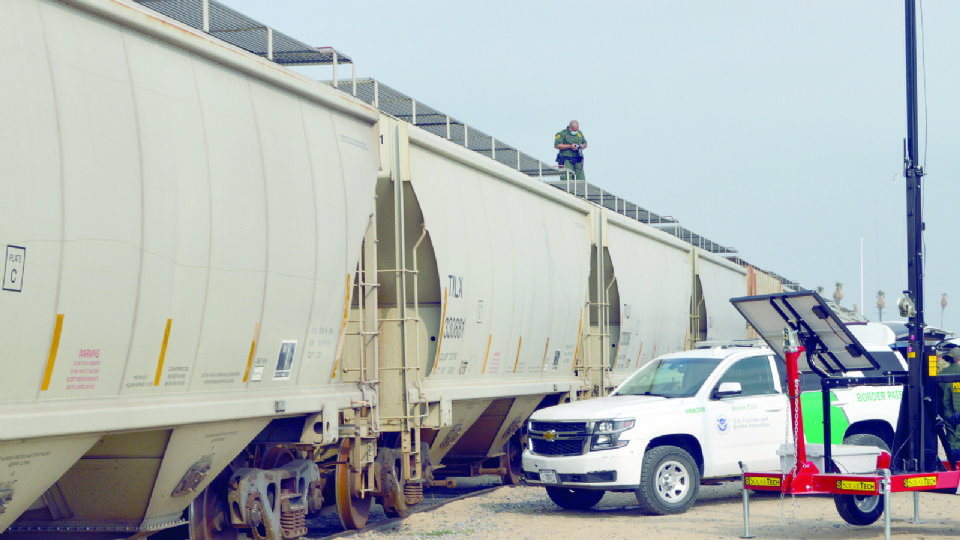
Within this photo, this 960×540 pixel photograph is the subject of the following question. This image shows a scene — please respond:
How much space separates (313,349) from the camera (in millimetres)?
8680

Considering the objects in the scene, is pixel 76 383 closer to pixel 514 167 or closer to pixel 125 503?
pixel 125 503

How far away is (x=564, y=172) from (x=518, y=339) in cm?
413

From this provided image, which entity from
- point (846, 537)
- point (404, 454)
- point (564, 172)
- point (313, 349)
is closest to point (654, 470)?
point (846, 537)

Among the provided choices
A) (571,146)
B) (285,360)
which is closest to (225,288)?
(285,360)

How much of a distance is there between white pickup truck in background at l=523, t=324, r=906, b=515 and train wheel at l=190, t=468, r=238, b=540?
4.47 metres

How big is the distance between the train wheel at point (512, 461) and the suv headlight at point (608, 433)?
3.22 meters

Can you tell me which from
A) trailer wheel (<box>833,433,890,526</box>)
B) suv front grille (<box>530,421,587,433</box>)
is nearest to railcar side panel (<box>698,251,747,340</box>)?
suv front grille (<box>530,421,587,433</box>)

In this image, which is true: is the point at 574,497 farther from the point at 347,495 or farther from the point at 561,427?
the point at 347,495

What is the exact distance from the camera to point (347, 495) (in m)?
10.1

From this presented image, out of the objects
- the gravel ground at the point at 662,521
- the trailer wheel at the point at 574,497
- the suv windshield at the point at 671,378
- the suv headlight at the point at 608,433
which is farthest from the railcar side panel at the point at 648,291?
the suv headlight at the point at 608,433

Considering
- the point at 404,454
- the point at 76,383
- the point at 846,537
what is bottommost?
the point at 846,537

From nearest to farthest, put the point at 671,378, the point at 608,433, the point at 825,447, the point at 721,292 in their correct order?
the point at 825,447 < the point at 608,433 < the point at 671,378 < the point at 721,292

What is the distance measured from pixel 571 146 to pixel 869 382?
1133 centimetres

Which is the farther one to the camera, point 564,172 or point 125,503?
point 564,172
